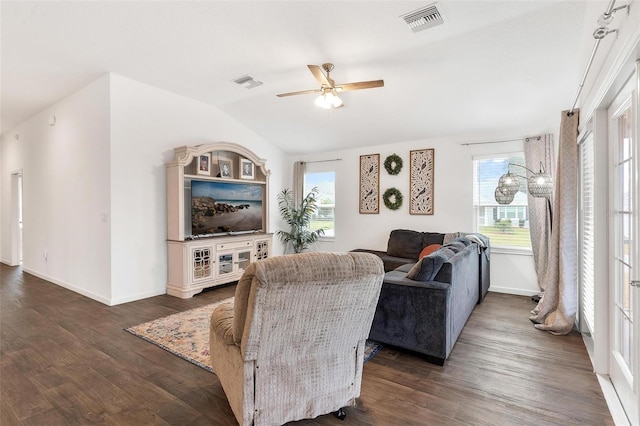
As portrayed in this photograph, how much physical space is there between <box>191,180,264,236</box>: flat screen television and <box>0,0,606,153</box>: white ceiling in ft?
4.54

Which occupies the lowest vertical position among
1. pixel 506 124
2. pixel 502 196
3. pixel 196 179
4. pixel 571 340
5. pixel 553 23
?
pixel 571 340

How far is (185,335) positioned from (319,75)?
2.88 m

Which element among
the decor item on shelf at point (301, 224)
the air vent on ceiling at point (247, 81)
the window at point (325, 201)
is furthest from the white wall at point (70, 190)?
the window at point (325, 201)

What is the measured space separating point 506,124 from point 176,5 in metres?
4.41

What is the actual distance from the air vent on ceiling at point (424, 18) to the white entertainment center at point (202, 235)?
3132 mm

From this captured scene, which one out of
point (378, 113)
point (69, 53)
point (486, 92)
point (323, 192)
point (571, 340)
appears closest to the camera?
point (571, 340)

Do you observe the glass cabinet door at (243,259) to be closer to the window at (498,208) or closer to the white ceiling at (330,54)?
the white ceiling at (330,54)

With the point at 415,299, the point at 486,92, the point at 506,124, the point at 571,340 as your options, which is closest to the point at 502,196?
the point at 506,124

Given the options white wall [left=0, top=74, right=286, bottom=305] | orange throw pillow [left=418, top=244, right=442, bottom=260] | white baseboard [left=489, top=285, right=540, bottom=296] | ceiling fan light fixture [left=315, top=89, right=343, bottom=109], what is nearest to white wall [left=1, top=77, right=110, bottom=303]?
white wall [left=0, top=74, right=286, bottom=305]

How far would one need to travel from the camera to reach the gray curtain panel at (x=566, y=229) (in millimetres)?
3049

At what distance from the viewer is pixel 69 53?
11.4 feet

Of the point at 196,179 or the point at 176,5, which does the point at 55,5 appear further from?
the point at 196,179

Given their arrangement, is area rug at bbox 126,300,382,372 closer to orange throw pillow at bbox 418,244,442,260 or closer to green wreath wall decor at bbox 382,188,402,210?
orange throw pillow at bbox 418,244,442,260

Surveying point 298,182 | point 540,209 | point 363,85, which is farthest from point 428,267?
point 298,182
